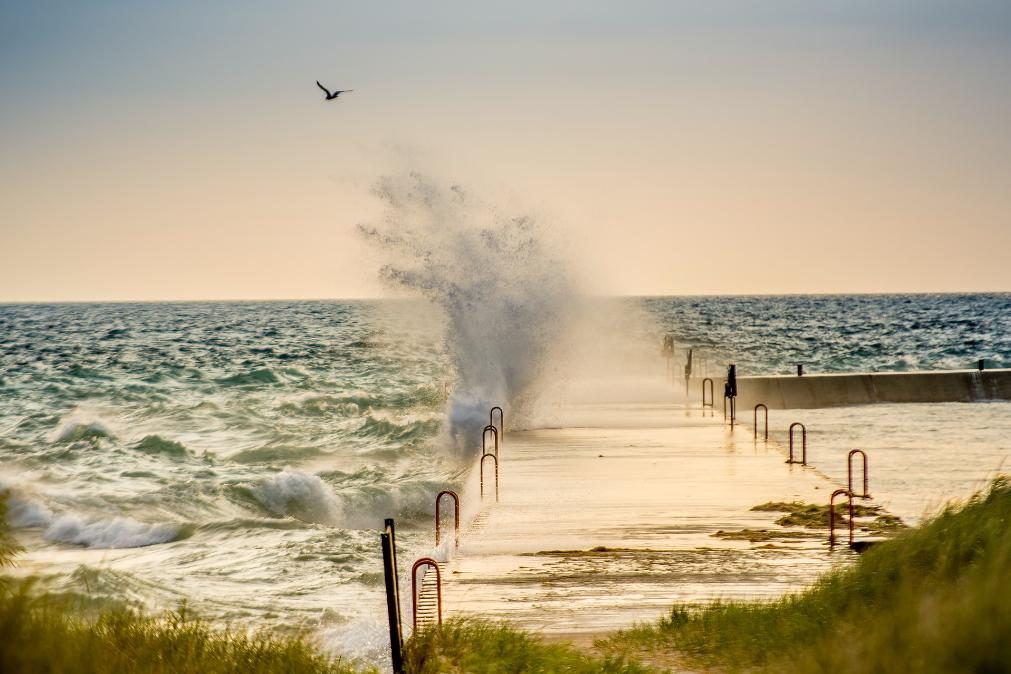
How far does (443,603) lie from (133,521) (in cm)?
835

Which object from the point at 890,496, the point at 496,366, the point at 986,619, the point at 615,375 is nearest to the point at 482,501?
the point at 890,496

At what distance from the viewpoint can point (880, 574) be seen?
8.06 metres

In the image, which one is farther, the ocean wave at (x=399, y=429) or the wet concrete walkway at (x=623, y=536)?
the ocean wave at (x=399, y=429)

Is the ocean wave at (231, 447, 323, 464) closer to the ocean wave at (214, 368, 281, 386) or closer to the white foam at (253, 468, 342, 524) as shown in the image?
the white foam at (253, 468, 342, 524)

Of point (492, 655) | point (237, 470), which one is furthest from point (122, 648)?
point (237, 470)

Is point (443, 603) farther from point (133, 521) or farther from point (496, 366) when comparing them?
point (496, 366)

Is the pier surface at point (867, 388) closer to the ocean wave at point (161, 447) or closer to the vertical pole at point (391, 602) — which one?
the ocean wave at point (161, 447)

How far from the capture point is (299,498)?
1750 centimetres

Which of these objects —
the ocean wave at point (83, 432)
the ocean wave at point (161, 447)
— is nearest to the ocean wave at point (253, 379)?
the ocean wave at point (83, 432)

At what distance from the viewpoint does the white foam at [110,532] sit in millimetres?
14784

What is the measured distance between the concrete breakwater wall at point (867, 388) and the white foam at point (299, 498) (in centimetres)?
1501

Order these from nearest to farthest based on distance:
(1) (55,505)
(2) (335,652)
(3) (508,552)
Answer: (2) (335,652), (3) (508,552), (1) (55,505)

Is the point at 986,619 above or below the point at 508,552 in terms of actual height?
above

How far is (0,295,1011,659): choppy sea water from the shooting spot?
11891 mm
